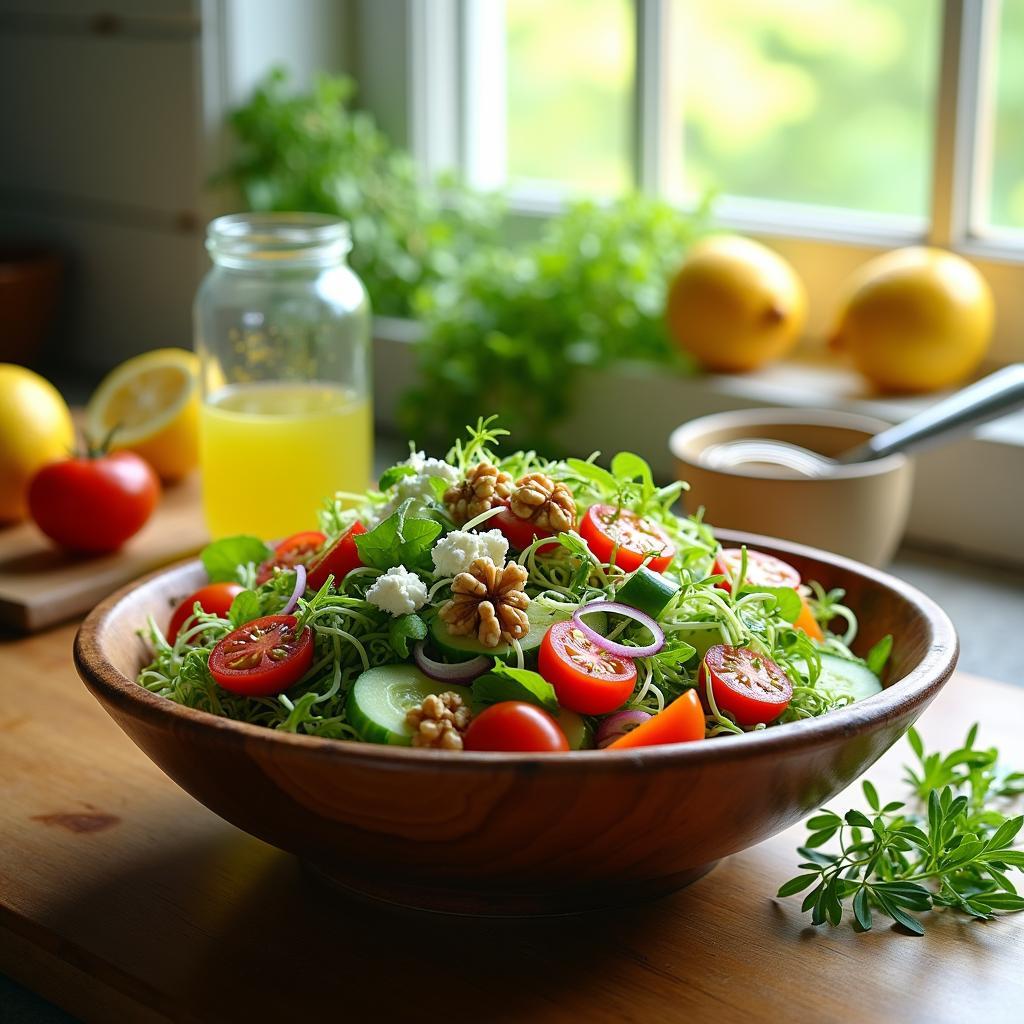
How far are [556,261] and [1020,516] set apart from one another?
0.67 meters

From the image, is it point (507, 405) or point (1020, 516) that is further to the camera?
point (507, 405)

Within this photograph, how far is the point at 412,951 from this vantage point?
32.0 inches

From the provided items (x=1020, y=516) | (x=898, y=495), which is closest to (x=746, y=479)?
(x=898, y=495)

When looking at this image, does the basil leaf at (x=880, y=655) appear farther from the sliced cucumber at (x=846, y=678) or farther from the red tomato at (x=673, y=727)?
the red tomato at (x=673, y=727)

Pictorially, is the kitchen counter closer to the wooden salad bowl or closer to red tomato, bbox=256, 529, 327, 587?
the wooden salad bowl

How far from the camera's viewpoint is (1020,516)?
157cm

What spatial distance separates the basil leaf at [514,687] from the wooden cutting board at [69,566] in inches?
27.1

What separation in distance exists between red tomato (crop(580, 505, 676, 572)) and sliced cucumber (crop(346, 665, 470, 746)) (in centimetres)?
14

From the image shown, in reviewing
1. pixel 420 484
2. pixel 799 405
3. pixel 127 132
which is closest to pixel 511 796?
pixel 420 484

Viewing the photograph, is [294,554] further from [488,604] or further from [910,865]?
[910,865]

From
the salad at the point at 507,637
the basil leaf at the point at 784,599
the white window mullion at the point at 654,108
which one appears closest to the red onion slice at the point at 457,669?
the salad at the point at 507,637

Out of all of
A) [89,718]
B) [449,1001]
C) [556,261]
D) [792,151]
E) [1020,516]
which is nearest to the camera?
[449,1001]

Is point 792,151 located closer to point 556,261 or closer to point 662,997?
point 556,261

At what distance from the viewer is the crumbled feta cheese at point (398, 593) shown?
32.3 inches
